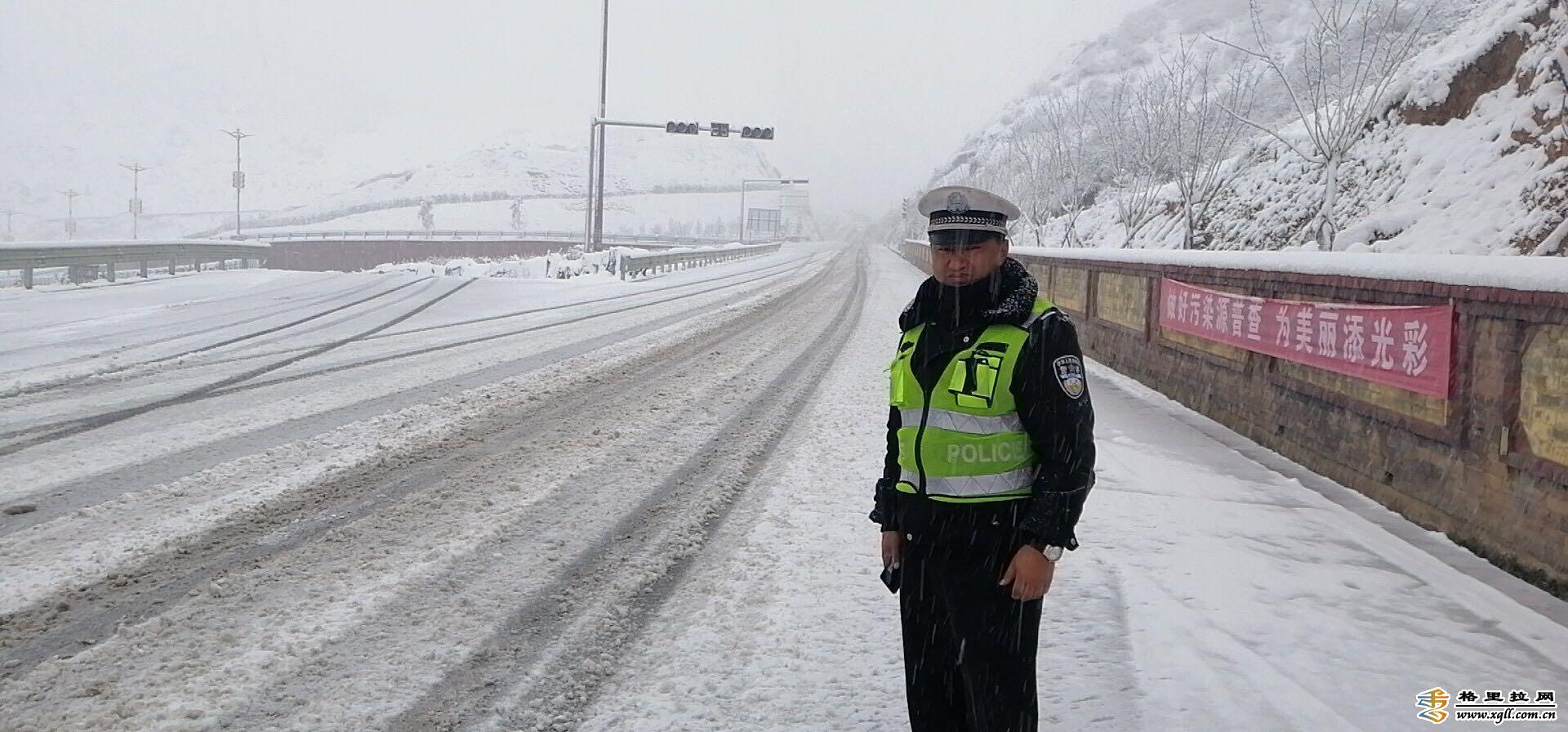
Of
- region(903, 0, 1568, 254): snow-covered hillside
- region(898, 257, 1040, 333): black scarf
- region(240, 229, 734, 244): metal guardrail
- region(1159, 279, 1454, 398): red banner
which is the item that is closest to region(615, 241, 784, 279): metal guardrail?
region(903, 0, 1568, 254): snow-covered hillside

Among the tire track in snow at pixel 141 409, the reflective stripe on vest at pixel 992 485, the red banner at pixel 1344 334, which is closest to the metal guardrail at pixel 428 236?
the tire track in snow at pixel 141 409

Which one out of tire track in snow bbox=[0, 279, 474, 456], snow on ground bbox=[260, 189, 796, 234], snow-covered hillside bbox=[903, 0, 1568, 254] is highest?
snow on ground bbox=[260, 189, 796, 234]

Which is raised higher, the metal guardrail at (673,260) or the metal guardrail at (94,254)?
the metal guardrail at (673,260)

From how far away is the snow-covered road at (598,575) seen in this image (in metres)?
3.41

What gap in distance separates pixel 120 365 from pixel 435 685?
8949 millimetres

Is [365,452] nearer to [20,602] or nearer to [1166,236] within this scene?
[20,602]

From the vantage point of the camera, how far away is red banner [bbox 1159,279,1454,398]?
19.6ft

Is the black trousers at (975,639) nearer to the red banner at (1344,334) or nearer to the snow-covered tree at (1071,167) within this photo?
the red banner at (1344,334)

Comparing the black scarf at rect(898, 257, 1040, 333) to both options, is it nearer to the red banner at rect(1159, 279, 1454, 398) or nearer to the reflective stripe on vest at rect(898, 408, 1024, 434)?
the reflective stripe on vest at rect(898, 408, 1024, 434)

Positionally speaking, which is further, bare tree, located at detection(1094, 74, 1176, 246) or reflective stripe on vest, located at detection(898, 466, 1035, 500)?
bare tree, located at detection(1094, 74, 1176, 246)

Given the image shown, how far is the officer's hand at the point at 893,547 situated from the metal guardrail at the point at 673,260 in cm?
2726

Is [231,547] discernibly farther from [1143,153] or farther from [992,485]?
[1143,153]

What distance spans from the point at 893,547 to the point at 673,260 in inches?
1352

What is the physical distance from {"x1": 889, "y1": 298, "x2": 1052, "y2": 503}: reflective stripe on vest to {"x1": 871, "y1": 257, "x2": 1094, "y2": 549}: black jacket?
2 centimetres
